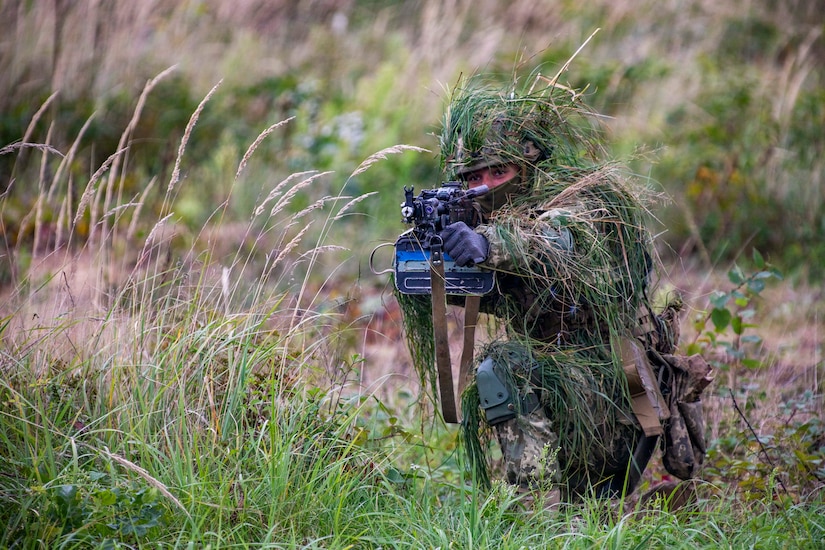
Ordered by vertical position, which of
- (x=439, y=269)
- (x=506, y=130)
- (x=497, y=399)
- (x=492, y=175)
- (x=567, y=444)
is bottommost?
(x=567, y=444)

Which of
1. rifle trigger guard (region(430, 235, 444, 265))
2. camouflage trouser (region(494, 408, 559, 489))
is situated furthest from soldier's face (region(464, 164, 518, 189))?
camouflage trouser (region(494, 408, 559, 489))

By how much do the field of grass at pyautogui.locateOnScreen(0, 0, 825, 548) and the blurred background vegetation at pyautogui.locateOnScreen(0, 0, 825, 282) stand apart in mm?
33

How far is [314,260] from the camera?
12.7 ft

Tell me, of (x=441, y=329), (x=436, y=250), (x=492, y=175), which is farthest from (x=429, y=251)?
(x=492, y=175)

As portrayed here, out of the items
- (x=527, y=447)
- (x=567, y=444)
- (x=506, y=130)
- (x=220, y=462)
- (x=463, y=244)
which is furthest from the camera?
(x=506, y=130)

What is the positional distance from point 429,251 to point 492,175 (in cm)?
51

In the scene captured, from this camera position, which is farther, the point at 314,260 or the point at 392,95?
the point at 392,95

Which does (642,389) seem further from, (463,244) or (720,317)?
(720,317)

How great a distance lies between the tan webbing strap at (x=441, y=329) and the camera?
3107 millimetres

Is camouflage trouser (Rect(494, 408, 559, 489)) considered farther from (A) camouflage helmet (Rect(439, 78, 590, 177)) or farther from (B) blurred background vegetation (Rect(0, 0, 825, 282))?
(B) blurred background vegetation (Rect(0, 0, 825, 282))

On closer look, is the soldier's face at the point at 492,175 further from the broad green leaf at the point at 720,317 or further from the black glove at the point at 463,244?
the broad green leaf at the point at 720,317

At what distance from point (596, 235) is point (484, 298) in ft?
1.80

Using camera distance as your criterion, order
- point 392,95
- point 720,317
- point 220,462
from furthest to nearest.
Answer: point 392,95, point 720,317, point 220,462

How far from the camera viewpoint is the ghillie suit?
3.16 m
